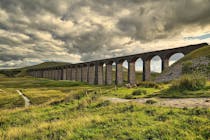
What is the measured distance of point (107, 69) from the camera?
72.6 metres

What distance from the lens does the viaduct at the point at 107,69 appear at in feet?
164

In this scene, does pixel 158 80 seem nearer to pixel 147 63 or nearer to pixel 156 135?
pixel 156 135

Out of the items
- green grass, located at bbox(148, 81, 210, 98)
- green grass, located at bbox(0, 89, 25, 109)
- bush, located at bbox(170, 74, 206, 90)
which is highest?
bush, located at bbox(170, 74, 206, 90)

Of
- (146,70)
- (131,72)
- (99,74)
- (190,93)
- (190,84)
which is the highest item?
(146,70)

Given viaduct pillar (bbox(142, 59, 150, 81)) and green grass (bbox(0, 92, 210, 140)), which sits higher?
viaduct pillar (bbox(142, 59, 150, 81))

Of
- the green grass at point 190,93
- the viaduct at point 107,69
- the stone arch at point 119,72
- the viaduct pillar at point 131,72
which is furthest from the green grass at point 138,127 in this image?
the stone arch at point 119,72

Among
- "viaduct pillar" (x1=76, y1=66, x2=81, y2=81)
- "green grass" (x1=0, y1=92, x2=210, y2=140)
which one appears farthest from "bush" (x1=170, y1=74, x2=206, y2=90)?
"viaduct pillar" (x1=76, y1=66, x2=81, y2=81)

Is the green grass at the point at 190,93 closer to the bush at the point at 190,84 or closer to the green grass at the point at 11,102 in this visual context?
the bush at the point at 190,84

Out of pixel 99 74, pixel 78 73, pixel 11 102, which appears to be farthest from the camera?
pixel 78 73

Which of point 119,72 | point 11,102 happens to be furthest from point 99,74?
point 11,102

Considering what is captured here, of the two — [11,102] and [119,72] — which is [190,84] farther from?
[119,72]

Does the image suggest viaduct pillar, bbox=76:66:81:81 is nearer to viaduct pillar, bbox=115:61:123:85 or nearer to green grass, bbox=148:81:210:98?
viaduct pillar, bbox=115:61:123:85

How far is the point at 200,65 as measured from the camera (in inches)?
902

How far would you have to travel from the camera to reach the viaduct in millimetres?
50031
